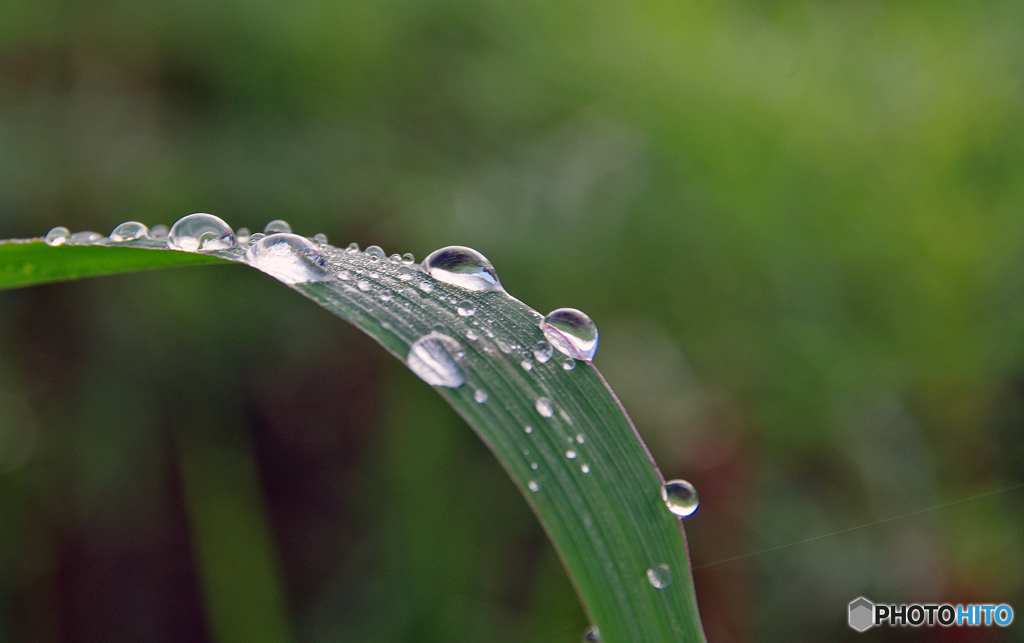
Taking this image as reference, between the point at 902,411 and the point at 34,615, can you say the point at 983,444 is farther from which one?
the point at 34,615

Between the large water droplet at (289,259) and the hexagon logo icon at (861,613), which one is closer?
the large water droplet at (289,259)

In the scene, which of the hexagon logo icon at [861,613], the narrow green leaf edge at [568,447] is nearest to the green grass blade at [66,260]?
the narrow green leaf edge at [568,447]

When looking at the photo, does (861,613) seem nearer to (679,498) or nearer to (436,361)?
(679,498)

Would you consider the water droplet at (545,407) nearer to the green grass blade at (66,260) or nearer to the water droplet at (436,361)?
the water droplet at (436,361)

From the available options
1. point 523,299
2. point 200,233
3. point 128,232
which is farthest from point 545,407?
point 523,299

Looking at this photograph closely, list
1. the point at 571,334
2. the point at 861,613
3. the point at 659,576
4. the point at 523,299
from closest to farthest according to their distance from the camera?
the point at 659,576
the point at 571,334
the point at 861,613
the point at 523,299

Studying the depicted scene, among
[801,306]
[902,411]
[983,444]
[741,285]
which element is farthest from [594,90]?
[983,444]

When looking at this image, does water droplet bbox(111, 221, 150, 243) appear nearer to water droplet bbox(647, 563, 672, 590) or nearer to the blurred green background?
water droplet bbox(647, 563, 672, 590)
